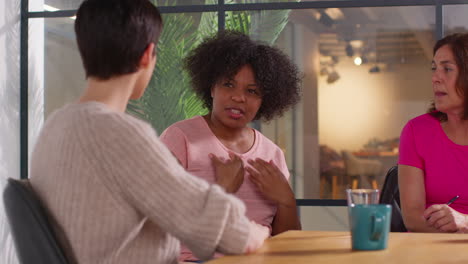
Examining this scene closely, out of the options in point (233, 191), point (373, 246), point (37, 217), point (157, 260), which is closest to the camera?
point (37, 217)

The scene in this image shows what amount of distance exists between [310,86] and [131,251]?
10.7 feet

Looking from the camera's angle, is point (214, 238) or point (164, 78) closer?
point (214, 238)

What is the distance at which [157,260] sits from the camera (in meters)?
1.37

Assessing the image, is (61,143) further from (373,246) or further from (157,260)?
(373,246)

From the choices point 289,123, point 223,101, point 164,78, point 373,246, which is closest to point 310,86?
point 289,123

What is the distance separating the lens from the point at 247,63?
104 inches

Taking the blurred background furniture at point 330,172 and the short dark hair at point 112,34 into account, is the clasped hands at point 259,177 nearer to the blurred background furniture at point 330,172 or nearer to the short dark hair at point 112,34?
the short dark hair at point 112,34

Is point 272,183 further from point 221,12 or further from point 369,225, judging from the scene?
point 221,12

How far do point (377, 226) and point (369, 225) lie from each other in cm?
2

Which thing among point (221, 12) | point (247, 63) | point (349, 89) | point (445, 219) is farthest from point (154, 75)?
point (445, 219)

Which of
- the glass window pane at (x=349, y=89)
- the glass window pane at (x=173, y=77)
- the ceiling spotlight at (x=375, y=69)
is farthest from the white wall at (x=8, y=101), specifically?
the ceiling spotlight at (x=375, y=69)

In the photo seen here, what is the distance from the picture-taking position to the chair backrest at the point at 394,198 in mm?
2494

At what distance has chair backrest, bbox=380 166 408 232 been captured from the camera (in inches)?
98.2

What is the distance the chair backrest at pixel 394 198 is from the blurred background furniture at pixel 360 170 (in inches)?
68.0
